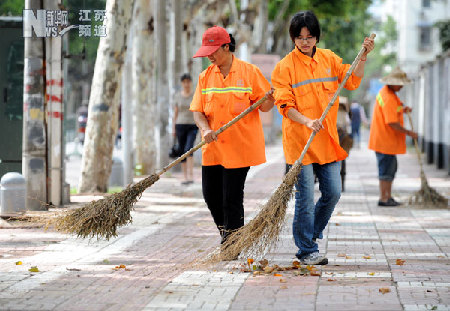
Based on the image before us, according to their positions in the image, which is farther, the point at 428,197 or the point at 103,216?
the point at 428,197

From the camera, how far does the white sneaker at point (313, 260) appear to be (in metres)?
8.17

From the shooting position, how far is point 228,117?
331 inches

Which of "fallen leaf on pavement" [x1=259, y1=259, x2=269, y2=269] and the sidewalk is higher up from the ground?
"fallen leaf on pavement" [x1=259, y1=259, x2=269, y2=269]

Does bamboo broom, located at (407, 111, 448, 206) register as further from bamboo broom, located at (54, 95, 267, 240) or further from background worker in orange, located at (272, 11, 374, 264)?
bamboo broom, located at (54, 95, 267, 240)

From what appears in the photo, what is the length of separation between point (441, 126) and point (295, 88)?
54.1ft

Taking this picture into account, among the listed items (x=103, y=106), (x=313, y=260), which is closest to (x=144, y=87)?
(x=103, y=106)

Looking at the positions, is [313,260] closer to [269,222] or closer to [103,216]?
[269,222]

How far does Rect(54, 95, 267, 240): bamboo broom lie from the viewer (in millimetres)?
8461

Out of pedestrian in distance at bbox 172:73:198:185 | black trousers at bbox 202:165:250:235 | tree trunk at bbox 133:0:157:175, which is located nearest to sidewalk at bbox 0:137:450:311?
black trousers at bbox 202:165:250:235

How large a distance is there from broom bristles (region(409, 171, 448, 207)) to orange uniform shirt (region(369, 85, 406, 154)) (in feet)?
1.93

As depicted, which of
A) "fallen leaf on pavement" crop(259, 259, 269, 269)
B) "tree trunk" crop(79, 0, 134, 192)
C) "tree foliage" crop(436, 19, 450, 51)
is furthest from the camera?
"tree foliage" crop(436, 19, 450, 51)

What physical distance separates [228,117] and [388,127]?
5.89 m

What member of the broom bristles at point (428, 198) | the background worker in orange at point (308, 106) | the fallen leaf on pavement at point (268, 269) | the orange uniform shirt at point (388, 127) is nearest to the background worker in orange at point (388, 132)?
the orange uniform shirt at point (388, 127)

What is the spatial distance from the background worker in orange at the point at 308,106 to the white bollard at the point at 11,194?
407cm
